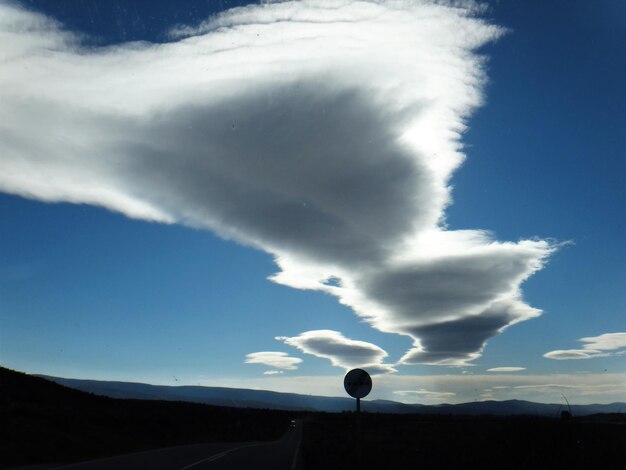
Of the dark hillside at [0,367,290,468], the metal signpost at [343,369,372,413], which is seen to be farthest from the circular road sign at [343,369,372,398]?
the dark hillside at [0,367,290,468]

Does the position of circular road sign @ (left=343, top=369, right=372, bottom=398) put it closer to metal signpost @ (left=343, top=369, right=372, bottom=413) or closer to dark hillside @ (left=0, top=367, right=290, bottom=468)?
metal signpost @ (left=343, top=369, right=372, bottom=413)

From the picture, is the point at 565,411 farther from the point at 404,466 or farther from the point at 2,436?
the point at 2,436

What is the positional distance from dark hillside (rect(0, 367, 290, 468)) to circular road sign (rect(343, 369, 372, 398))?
1416cm

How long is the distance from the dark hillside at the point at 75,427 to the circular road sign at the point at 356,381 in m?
14.2

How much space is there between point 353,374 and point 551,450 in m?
5.38

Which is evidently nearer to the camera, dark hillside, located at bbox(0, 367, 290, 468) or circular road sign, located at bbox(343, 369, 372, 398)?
circular road sign, located at bbox(343, 369, 372, 398)

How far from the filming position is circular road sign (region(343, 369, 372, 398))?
17.5m

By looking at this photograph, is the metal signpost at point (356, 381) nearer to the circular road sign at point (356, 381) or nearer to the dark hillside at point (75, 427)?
the circular road sign at point (356, 381)

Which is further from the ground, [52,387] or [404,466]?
[52,387]

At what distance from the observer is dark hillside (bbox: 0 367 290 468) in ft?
102

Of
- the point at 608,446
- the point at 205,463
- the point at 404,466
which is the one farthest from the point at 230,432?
the point at 608,446

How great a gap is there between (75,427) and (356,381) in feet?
107

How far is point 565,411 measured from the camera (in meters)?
16.4

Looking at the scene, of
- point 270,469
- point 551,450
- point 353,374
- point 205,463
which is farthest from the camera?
point 205,463
